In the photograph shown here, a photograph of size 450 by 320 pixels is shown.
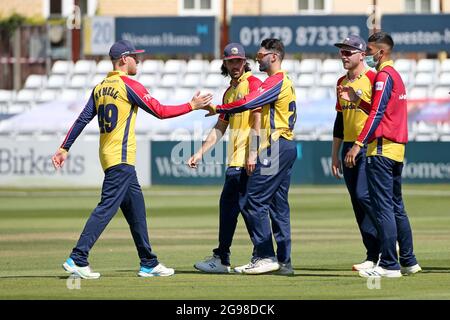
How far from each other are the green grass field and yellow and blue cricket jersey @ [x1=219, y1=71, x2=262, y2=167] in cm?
121

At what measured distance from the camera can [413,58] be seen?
3684 centimetres

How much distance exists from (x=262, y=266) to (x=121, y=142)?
6.14 ft

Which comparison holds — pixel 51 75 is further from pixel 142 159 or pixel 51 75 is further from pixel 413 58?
pixel 413 58

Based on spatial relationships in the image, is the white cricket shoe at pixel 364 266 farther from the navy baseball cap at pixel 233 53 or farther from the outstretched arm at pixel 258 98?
the navy baseball cap at pixel 233 53

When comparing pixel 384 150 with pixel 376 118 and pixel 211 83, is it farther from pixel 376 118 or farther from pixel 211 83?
pixel 211 83

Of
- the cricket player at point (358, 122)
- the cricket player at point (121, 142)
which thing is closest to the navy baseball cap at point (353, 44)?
the cricket player at point (358, 122)

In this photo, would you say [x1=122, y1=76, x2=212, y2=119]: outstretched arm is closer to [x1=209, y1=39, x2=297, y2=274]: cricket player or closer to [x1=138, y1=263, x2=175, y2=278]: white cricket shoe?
[x1=209, y1=39, x2=297, y2=274]: cricket player

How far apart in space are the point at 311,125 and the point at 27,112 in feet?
26.1

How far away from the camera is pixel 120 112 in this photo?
39.3 feet

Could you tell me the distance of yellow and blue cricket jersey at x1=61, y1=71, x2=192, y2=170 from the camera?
1195 centimetres

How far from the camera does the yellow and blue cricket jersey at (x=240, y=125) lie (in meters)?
12.5

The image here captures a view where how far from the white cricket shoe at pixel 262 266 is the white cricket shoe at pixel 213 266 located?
29 centimetres

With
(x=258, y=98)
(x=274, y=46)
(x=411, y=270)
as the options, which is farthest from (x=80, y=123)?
(x=411, y=270)
